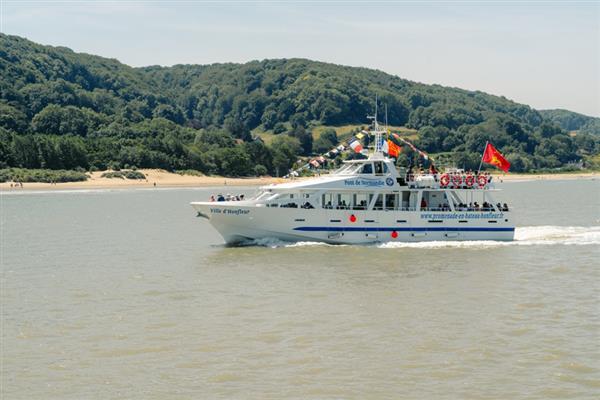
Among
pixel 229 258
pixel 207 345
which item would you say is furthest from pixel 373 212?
pixel 207 345

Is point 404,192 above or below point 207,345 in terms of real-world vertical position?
above

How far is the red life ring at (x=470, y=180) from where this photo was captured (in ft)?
138

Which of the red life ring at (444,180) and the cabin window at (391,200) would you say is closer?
the cabin window at (391,200)

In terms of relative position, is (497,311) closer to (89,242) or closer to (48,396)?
(48,396)

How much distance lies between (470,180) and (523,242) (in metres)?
4.24

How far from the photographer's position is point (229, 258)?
122ft

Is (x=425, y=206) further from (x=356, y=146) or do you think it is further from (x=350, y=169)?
(x=356, y=146)

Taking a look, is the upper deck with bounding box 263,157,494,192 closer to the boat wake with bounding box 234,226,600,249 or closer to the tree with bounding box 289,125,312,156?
the boat wake with bounding box 234,226,600,249

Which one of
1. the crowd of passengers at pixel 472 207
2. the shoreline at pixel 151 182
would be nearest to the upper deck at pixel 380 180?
the crowd of passengers at pixel 472 207

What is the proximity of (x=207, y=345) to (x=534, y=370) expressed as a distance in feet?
27.8

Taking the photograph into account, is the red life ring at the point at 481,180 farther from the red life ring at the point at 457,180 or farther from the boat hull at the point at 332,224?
the boat hull at the point at 332,224

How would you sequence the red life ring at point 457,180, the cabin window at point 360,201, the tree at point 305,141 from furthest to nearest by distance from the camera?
1. the tree at point 305,141
2. the red life ring at point 457,180
3. the cabin window at point 360,201

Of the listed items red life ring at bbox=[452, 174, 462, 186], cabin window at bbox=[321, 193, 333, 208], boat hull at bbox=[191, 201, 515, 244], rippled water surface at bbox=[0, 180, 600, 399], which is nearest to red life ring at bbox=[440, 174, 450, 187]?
red life ring at bbox=[452, 174, 462, 186]

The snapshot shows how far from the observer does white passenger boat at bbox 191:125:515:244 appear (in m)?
39.9
